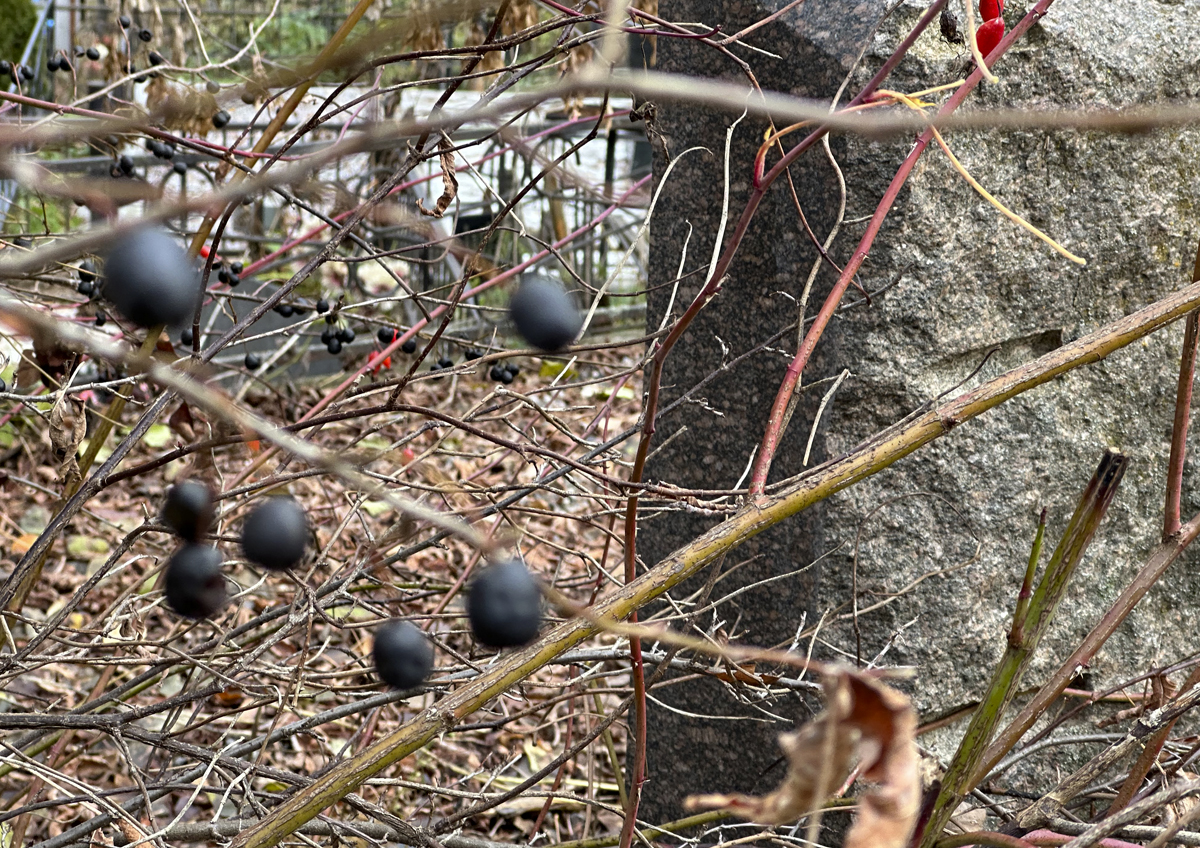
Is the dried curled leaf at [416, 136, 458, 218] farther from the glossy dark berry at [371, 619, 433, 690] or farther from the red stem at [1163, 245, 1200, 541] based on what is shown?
the red stem at [1163, 245, 1200, 541]

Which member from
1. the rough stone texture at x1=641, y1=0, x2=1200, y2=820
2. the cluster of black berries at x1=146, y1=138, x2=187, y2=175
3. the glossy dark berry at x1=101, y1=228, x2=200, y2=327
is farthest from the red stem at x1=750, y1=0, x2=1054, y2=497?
the cluster of black berries at x1=146, y1=138, x2=187, y2=175

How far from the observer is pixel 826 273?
1.55 m

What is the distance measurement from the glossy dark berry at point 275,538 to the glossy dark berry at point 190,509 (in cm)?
2

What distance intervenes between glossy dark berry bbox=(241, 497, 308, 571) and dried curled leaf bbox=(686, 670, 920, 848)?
22cm

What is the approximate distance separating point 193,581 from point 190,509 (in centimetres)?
4

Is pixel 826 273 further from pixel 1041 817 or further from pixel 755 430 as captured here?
pixel 1041 817

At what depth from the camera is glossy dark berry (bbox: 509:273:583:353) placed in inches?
21.4

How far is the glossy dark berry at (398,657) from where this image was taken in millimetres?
565

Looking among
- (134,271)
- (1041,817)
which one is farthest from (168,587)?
(1041,817)

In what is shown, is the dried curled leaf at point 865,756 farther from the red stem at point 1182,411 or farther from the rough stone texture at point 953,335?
the rough stone texture at point 953,335

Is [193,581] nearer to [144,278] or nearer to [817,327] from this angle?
[144,278]

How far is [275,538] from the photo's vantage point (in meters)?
0.53

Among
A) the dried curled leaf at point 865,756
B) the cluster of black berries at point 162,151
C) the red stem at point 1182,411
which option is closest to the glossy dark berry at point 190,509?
the dried curled leaf at point 865,756

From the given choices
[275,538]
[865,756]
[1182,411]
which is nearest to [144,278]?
[275,538]
